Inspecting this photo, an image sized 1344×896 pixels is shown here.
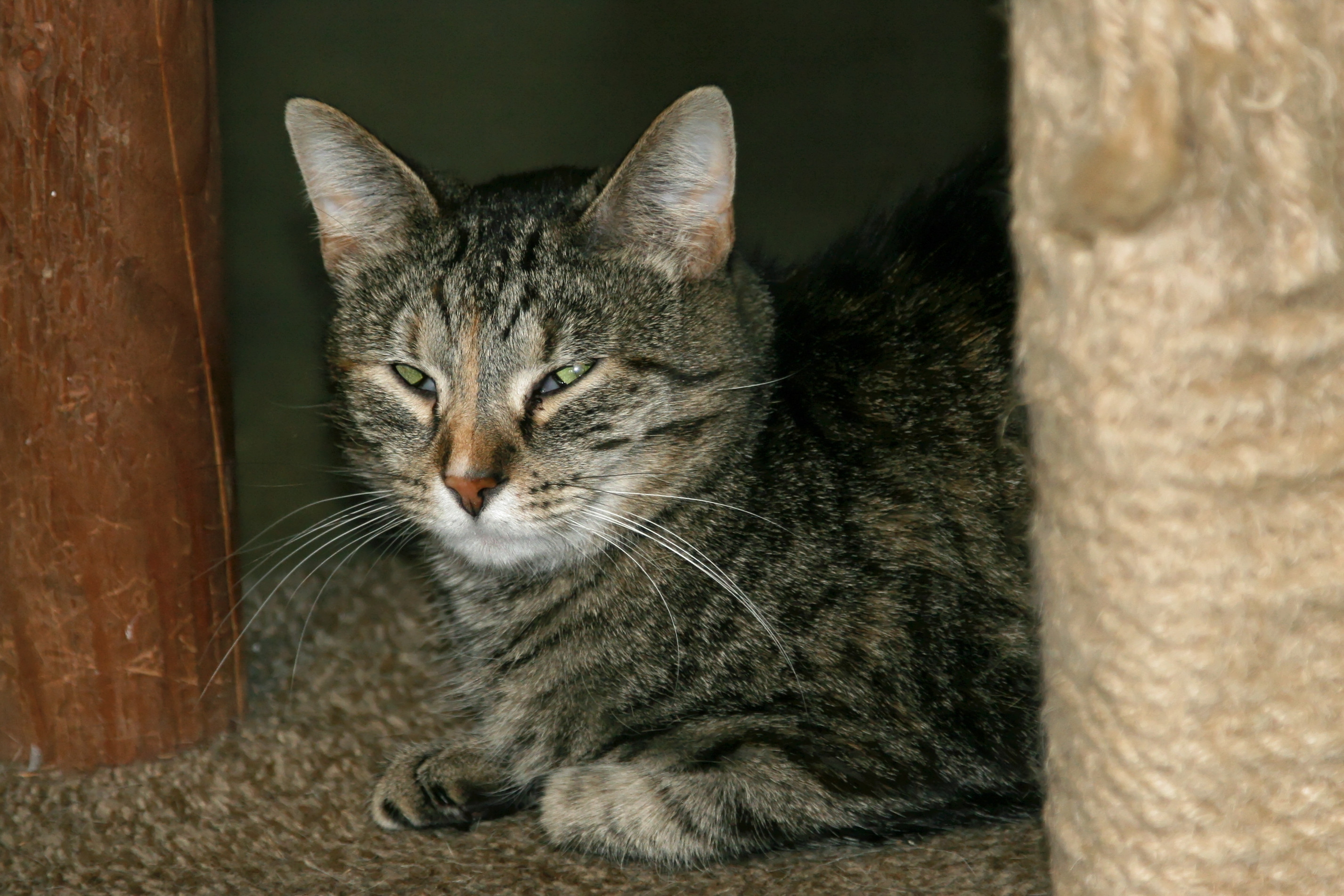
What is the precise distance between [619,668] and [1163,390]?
886mm

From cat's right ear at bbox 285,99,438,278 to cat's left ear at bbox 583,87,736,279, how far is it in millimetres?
255

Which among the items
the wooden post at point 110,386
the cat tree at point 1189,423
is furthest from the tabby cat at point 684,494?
the cat tree at point 1189,423

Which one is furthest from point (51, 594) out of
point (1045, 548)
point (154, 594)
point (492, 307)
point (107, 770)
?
point (1045, 548)

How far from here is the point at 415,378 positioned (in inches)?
62.4

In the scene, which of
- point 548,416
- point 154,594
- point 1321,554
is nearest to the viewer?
point 1321,554

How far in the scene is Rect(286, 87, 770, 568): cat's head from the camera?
4.89 feet

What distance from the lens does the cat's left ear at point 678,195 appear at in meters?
1.49

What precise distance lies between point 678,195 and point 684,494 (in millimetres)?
368

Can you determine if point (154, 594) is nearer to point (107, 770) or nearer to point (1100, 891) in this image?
point (107, 770)

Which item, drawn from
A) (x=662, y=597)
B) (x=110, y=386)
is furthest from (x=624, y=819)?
(x=110, y=386)

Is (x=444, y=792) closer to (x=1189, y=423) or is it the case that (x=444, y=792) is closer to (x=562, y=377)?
(x=562, y=377)

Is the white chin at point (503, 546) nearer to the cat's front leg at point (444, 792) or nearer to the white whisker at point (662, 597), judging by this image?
the white whisker at point (662, 597)

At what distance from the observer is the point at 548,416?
1.50 metres

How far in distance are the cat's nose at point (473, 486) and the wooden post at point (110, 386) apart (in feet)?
1.63
